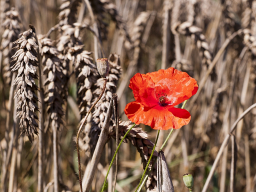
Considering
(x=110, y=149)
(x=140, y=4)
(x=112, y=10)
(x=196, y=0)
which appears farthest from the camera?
(x=140, y=4)

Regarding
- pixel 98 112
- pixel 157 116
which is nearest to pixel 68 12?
pixel 98 112

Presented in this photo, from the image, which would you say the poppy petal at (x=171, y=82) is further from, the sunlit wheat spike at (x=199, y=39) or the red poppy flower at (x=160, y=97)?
the sunlit wheat spike at (x=199, y=39)

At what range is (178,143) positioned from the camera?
6.12ft

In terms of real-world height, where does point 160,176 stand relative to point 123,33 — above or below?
below

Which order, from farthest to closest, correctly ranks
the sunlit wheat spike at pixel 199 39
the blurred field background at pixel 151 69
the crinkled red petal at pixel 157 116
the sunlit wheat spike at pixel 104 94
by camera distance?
the sunlit wheat spike at pixel 199 39 < the blurred field background at pixel 151 69 < the sunlit wheat spike at pixel 104 94 < the crinkled red petal at pixel 157 116

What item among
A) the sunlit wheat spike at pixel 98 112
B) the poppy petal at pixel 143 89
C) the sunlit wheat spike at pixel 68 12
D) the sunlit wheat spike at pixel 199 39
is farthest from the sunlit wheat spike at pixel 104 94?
the sunlit wheat spike at pixel 199 39

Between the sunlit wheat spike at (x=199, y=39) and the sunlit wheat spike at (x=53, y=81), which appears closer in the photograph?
the sunlit wheat spike at (x=53, y=81)

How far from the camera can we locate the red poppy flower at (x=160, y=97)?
20.7 inches

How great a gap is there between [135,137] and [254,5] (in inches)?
46.8

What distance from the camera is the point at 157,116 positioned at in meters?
0.53

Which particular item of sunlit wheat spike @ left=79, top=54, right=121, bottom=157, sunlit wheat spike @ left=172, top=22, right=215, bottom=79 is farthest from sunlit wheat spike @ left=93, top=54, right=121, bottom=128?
sunlit wheat spike @ left=172, top=22, right=215, bottom=79

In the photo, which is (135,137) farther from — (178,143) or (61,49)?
(178,143)

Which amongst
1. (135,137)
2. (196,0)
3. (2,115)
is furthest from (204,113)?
(2,115)

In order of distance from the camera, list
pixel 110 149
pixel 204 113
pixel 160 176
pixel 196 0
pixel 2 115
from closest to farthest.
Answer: pixel 160 176
pixel 110 149
pixel 196 0
pixel 204 113
pixel 2 115
